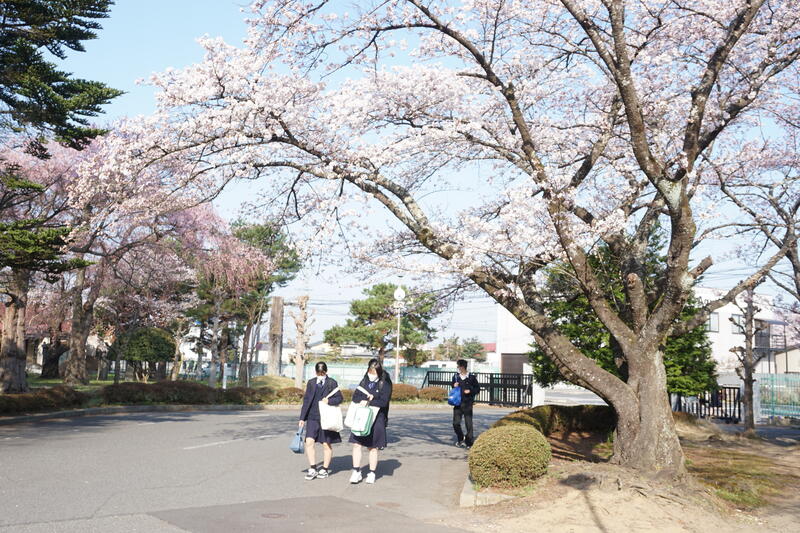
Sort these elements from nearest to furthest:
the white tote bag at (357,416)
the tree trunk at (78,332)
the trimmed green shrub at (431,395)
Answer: the white tote bag at (357,416) < the tree trunk at (78,332) < the trimmed green shrub at (431,395)

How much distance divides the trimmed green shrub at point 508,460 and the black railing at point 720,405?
18010 mm

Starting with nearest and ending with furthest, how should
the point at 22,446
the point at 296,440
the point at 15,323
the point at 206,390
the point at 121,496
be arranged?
the point at 121,496
the point at 296,440
the point at 22,446
the point at 15,323
the point at 206,390

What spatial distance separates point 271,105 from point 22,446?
727 cm

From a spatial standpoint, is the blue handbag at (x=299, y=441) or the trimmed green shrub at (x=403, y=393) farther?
the trimmed green shrub at (x=403, y=393)

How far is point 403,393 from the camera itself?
3061 cm

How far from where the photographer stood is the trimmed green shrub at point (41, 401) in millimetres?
16156

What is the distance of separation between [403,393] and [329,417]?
21529 mm

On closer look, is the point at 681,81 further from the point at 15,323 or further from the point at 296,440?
the point at 15,323

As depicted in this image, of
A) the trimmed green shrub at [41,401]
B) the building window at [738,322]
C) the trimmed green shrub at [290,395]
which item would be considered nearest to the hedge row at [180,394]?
the trimmed green shrub at [290,395]

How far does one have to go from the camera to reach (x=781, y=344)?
50.0 meters

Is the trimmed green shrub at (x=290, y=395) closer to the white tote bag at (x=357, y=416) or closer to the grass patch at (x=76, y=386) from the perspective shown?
the grass patch at (x=76, y=386)

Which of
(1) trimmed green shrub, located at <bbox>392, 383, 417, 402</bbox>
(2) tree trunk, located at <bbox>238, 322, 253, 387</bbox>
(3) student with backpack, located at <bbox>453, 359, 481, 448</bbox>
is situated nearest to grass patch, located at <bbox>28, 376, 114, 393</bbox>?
(2) tree trunk, located at <bbox>238, 322, 253, 387</bbox>

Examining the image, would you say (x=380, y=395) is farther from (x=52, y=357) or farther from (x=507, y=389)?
(x=52, y=357)

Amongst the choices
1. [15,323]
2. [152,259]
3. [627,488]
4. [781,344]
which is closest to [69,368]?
[152,259]
